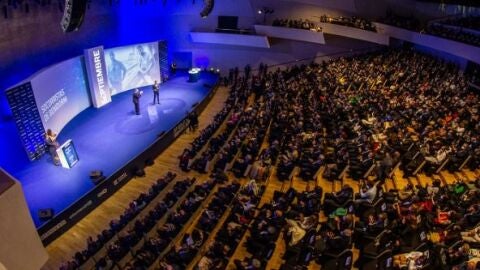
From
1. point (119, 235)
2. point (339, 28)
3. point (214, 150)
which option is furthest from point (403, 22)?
point (119, 235)

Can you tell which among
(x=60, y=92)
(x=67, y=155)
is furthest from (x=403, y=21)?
Result: (x=67, y=155)

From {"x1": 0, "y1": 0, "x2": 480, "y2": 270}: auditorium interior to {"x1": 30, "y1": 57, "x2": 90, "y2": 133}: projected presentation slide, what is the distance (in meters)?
0.09

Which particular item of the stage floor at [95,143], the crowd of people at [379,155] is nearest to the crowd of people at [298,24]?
the crowd of people at [379,155]

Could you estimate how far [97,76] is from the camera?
16.0 metres

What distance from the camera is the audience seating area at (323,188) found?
7516 millimetres

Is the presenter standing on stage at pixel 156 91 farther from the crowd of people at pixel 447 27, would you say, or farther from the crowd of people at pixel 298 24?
the crowd of people at pixel 447 27

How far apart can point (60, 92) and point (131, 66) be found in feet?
18.2

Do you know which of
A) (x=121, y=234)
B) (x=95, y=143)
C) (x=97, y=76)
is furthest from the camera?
(x=97, y=76)

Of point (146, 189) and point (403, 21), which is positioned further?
point (403, 21)

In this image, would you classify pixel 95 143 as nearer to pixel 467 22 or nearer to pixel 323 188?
pixel 323 188

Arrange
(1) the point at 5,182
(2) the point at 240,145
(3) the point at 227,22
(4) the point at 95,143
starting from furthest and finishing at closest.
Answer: (3) the point at 227,22 → (4) the point at 95,143 → (2) the point at 240,145 → (1) the point at 5,182

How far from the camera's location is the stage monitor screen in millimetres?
23703

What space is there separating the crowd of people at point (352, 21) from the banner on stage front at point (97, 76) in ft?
42.8

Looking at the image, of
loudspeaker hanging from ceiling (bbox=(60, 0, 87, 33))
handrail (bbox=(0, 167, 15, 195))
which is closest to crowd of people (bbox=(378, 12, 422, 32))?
loudspeaker hanging from ceiling (bbox=(60, 0, 87, 33))
